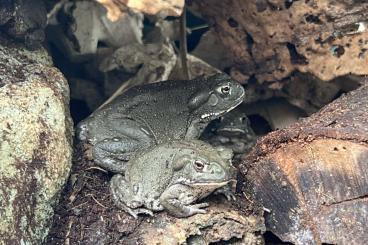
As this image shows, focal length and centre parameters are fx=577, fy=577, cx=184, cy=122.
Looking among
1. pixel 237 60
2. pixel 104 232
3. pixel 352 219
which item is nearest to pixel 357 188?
pixel 352 219

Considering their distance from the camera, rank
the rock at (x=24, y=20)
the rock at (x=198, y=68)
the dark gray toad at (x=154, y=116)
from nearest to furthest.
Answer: the rock at (x=24, y=20)
the dark gray toad at (x=154, y=116)
the rock at (x=198, y=68)

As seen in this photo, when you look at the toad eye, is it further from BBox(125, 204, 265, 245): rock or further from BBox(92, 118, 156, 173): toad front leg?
BBox(125, 204, 265, 245): rock

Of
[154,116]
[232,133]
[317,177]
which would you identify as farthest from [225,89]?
[317,177]

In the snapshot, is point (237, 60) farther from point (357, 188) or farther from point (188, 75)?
point (357, 188)

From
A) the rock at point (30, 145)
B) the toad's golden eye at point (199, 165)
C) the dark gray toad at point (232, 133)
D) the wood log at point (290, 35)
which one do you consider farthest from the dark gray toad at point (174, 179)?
the wood log at point (290, 35)

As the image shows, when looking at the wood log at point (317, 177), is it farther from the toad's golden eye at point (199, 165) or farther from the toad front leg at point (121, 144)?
the toad front leg at point (121, 144)

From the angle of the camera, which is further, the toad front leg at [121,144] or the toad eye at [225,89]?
the toad eye at [225,89]

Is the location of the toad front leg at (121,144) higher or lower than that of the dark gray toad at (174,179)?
lower
